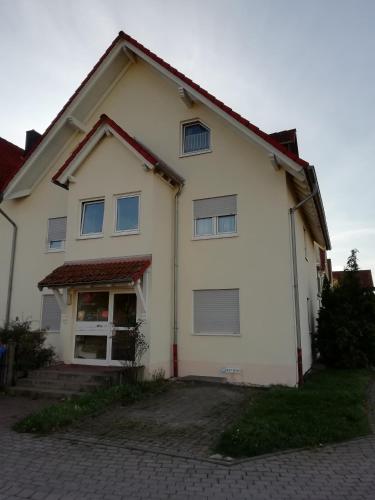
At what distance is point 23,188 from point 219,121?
789cm

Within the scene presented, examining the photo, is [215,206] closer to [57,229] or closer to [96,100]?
[57,229]

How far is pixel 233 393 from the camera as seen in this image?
9.88m

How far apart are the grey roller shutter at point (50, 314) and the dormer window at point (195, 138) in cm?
682

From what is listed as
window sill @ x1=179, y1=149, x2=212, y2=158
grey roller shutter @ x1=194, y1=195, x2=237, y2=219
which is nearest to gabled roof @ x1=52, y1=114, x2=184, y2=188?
window sill @ x1=179, y1=149, x2=212, y2=158

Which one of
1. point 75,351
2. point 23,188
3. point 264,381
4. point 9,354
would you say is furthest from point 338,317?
point 23,188

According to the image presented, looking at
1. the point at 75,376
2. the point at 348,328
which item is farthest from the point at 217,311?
the point at 348,328

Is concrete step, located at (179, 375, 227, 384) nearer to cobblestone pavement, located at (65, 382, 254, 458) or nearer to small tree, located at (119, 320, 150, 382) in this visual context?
cobblestone pavement, located at (65, 382, 254, 458)

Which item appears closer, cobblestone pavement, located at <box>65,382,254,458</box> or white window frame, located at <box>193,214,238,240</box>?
cobblestone pavement, located at <box>65,382,254,458</box>

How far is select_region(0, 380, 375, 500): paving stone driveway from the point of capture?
15.0 ft

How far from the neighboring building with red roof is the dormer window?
4cm

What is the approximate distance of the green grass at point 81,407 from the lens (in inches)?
278

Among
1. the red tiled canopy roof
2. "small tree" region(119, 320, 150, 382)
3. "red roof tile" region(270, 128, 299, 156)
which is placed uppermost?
"red roof tile" region(270, 128, 299, 156)

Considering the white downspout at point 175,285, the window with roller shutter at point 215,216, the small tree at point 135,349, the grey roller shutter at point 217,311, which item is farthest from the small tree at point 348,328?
the small tree at point 135,349

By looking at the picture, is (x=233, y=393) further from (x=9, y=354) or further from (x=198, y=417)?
(x=9, y=354)
